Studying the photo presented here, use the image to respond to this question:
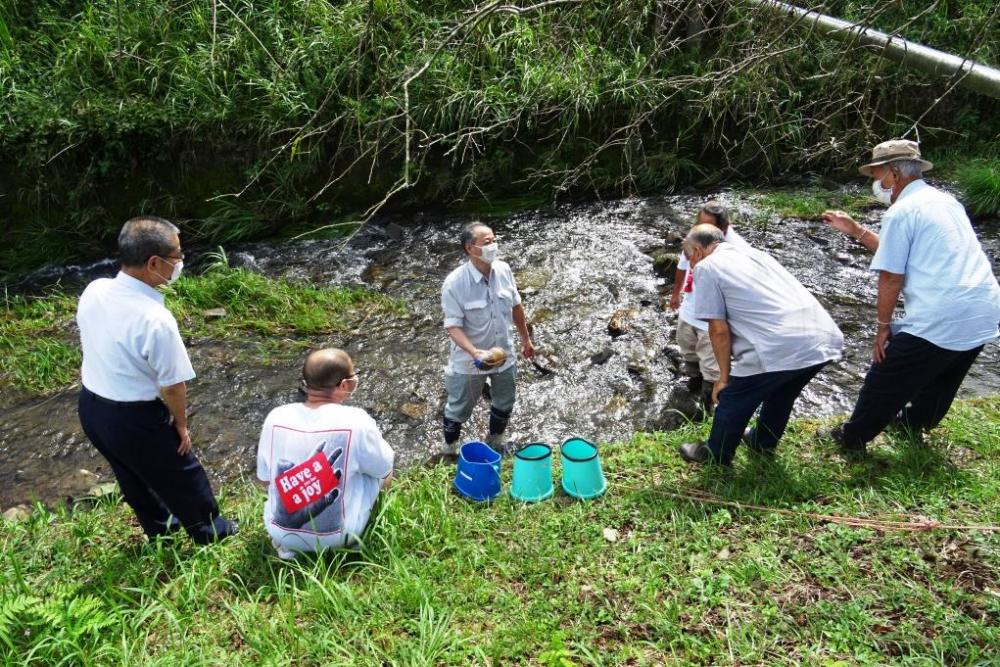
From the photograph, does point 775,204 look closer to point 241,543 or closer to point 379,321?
point 379,321

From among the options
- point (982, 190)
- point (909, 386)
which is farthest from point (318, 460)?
point (982, 190)

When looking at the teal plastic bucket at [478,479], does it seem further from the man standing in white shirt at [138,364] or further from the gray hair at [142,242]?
the gray hair at [142,242]

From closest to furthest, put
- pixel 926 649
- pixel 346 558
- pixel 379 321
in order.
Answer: pixel 926 649
pixel 346 558
pixel 379 321

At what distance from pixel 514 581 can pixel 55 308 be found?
6.83 metres

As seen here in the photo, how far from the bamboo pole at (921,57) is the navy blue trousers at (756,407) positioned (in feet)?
6.48

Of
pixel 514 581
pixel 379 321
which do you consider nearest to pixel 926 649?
pixel 514 581

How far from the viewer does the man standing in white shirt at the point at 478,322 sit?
4.44 metres

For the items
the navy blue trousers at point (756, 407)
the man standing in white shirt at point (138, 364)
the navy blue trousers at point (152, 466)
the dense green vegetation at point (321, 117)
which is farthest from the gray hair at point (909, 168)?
the dense green vegetation at point (321, 117)

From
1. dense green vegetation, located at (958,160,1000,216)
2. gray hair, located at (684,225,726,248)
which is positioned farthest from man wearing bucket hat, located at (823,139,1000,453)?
dense green vegetation, located at (958,160,1000,216)

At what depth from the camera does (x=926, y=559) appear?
10.6 feet

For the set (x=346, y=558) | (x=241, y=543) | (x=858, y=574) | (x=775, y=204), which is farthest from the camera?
(x=775, y=204)

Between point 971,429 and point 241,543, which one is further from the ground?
point 971,429

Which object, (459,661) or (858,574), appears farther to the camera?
(858,574)

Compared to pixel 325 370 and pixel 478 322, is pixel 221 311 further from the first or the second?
pixel 325 370
